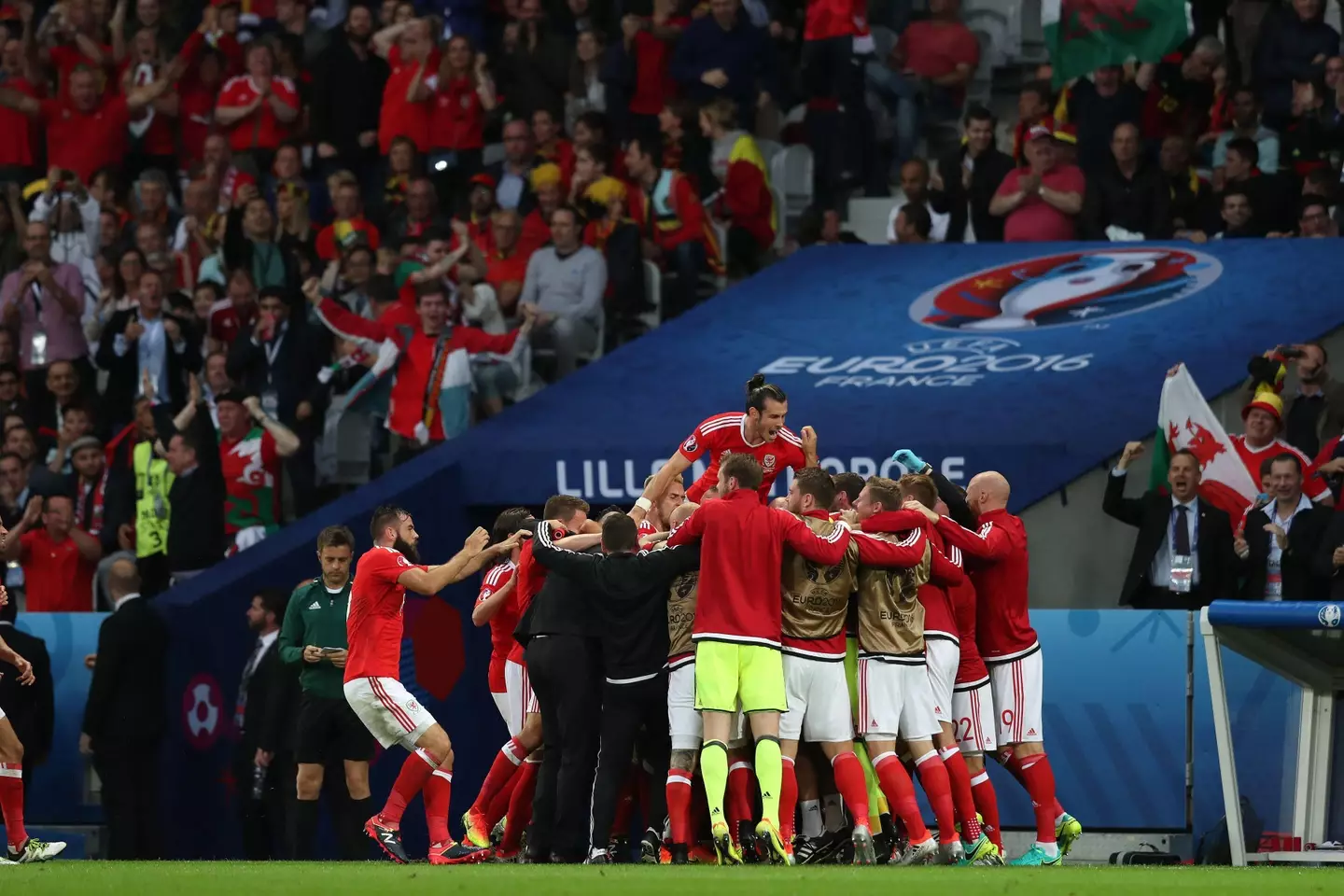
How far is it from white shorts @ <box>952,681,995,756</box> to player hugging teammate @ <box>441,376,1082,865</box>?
0.01 meters

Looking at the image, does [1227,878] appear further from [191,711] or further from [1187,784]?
[191,711]

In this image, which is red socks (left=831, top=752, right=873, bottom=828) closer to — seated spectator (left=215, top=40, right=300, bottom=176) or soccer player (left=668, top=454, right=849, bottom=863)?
soccer player (left=668, top=454, right=849, bottom=863)

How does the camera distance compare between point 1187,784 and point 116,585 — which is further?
point 116,585

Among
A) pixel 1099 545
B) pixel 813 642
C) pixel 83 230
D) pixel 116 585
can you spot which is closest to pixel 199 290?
pixel 83 230

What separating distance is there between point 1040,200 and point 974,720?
6929 millimetres

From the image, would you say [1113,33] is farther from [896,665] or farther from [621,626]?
[621,626]

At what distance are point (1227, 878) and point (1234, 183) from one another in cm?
839

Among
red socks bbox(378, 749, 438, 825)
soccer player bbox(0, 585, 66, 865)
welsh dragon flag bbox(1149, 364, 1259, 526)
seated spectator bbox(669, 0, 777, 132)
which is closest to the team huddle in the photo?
red socks bbox(378, 749, 438, 825)

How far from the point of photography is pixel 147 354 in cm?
1980

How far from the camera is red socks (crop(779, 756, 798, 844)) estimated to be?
40.0ft

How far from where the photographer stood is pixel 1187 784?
14094 mm

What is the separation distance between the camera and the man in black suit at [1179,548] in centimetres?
1476

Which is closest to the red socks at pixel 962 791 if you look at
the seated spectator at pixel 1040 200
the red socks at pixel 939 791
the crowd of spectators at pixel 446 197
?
the red socks at pixel 939 791

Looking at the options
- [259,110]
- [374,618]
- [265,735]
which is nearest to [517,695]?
[374,618]
